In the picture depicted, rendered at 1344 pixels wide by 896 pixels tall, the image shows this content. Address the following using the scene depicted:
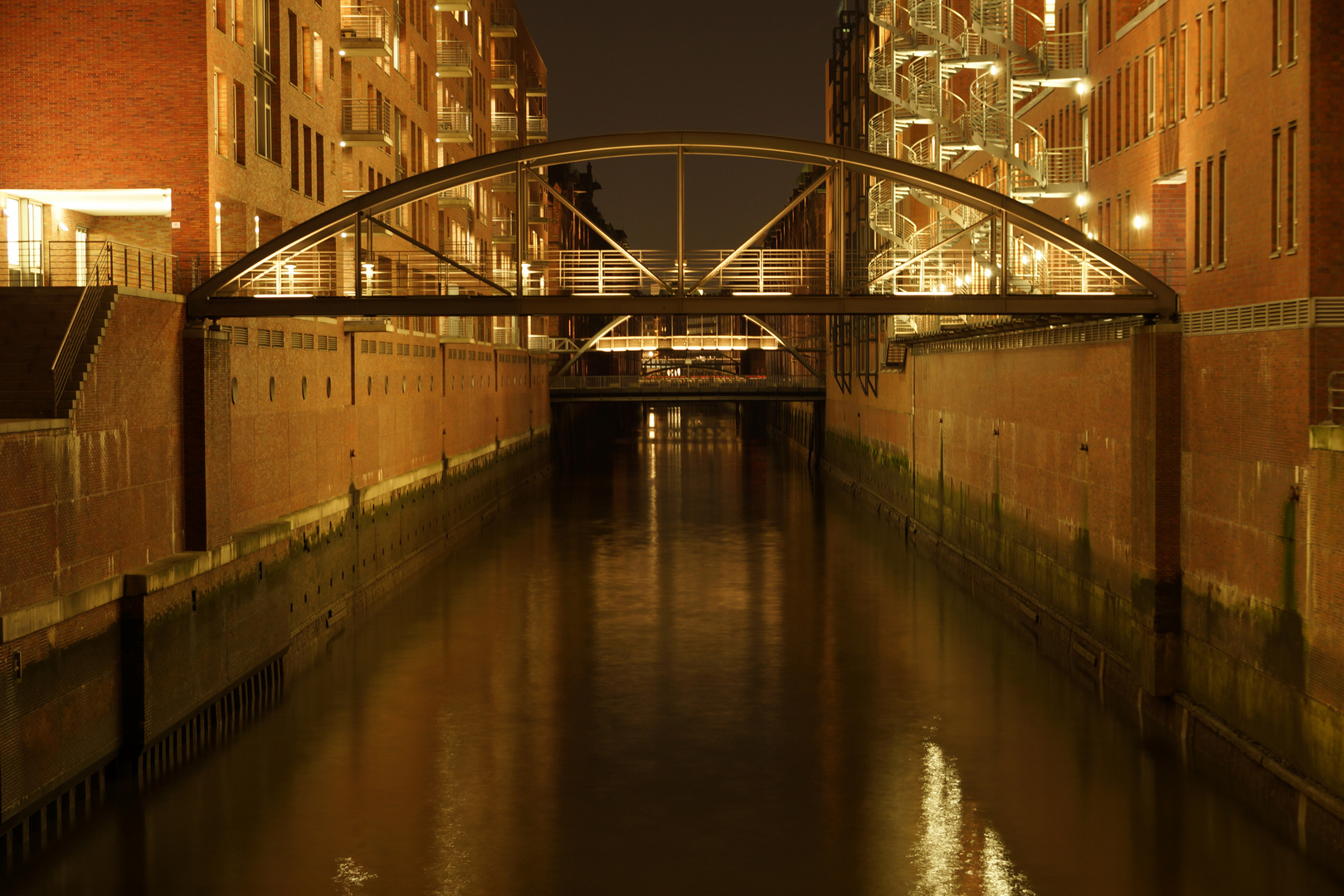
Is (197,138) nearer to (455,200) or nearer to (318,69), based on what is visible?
(318,69)

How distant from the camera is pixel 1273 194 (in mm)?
15539

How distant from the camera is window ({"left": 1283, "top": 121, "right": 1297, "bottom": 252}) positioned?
15047mm

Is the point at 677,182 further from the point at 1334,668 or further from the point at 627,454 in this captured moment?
the point at 627,454

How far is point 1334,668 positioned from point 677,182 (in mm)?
11486

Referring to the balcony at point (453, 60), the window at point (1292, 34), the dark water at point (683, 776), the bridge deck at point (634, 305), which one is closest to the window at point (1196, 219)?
the bridge deck at point (634, 305)

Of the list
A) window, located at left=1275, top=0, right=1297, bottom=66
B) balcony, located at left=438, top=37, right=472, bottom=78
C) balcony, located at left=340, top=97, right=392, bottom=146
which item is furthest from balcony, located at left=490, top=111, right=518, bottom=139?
window, located at left=1275, top=0, right=1297, bottom=66

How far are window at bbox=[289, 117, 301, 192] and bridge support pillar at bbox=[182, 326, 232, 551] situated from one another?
7.46 meters

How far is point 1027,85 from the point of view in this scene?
2606cm

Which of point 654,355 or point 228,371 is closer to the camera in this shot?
point 228,371

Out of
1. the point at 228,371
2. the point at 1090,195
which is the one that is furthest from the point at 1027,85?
the point at 228,371

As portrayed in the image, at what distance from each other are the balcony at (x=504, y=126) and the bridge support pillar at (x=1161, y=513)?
40755 mm

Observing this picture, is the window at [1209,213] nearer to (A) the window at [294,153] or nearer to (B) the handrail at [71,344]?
(B) the handrail at [71,344]

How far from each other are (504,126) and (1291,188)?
146 ft

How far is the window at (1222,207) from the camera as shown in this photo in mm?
17062
